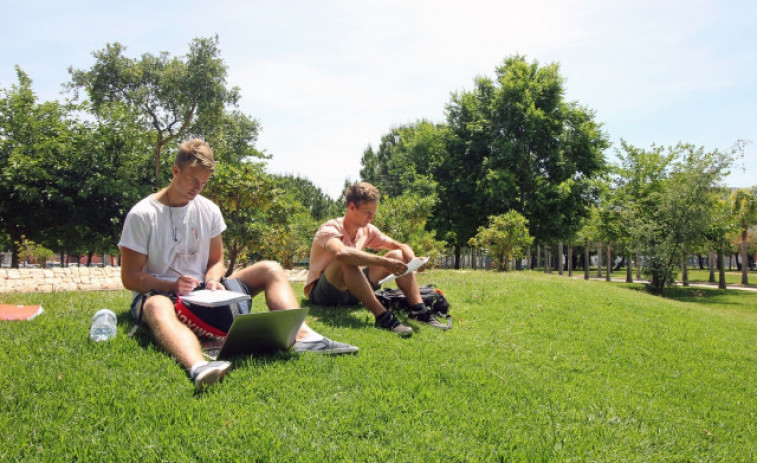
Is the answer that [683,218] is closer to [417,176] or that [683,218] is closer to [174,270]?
[417,176]

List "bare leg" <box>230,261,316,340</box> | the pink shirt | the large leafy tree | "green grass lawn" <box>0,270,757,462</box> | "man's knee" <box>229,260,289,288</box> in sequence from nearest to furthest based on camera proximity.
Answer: "green grass lawn" <box>0,270,757,462</box>
"bare leg" <box>230,261,316,340</box>
"man's knee" <box>229,260,289,288</box>
the pink shirt
the large leafy tree

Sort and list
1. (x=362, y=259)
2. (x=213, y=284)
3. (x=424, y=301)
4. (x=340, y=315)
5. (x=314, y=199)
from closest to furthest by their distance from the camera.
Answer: (x=213, y=284), (x=362, y=259), (x=340, y=315), (x=424, y=301), (x=314, y=199)

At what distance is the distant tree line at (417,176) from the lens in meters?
17.6

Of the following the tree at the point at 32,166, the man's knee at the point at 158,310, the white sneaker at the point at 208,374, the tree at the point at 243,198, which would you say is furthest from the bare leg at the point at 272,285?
the tree at the point at 32,166

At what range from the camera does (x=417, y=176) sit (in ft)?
90.4

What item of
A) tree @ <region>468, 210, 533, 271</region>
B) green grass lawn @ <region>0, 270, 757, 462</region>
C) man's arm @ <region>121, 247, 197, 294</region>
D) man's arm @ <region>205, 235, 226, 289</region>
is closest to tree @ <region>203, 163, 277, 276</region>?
green grass lawn @ <region>0, 270, 757, 462</region>

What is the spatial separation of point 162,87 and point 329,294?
20568 mm

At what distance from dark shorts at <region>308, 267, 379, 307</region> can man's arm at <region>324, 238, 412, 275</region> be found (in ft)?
2.85

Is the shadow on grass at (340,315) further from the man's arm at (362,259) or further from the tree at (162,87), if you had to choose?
the tree at (162,87)

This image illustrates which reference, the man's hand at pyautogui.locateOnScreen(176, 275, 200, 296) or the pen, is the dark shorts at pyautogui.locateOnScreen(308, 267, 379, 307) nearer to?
the pen

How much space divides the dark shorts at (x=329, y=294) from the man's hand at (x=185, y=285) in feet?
7.19

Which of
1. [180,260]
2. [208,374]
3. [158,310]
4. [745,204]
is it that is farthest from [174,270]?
[745,204]

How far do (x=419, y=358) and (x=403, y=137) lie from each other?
121ft

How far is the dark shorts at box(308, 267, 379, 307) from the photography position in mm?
5633
